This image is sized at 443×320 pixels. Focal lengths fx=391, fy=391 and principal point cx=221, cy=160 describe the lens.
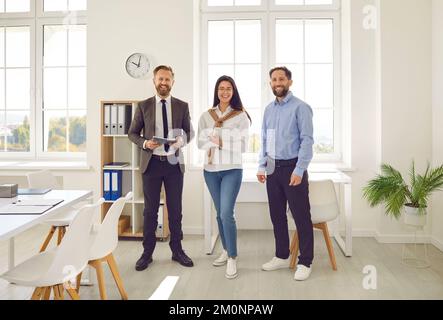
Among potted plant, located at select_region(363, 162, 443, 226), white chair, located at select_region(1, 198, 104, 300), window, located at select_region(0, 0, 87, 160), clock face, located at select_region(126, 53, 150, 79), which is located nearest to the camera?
white chair, located at select_region(1, 198, 104, 300)

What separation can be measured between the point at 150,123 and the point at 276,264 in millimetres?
1571

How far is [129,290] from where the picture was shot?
2.75 metres

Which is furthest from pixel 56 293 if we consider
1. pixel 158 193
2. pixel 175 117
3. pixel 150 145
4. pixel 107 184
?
pixel 107 184

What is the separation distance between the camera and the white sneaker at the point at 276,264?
319cm

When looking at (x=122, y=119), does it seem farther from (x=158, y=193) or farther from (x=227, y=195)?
(x=227, y=195)

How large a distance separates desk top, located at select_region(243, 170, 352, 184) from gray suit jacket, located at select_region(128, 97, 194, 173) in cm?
77

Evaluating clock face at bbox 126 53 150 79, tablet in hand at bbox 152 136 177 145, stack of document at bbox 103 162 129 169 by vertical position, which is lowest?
stack of document at bbox 103 162 129 169

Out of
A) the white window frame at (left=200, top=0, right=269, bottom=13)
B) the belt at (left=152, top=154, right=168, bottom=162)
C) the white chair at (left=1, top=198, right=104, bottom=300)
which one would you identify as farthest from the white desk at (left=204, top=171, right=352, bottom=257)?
the white window frame at (left=200, top=0, right=269, bottom=13)

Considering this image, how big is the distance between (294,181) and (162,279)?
1.25 m

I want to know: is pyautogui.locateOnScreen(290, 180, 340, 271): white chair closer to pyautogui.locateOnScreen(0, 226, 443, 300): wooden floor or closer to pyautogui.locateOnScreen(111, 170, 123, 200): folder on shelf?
pyautogui.locateOnScreen(0, 226, 443, 300): wooden floor

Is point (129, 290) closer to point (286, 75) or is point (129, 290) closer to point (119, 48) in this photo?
point (286, 75)

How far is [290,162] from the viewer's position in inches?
120

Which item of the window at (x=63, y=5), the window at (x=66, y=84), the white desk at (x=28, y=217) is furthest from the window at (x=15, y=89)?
the white desk at (x=28, y=217)

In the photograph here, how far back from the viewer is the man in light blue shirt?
9.77 feet
